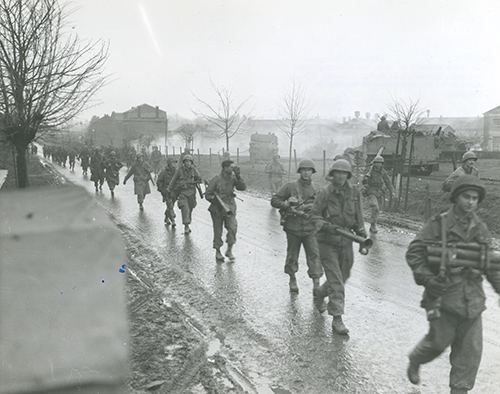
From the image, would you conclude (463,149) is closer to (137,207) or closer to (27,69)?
(137,207)

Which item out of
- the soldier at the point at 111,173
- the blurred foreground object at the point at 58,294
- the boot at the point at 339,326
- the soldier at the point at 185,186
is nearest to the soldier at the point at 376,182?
the soldier at the point at 185,186

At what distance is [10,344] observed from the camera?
3.76m

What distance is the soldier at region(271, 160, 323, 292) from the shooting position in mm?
6887

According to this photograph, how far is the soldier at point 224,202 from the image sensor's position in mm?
9211

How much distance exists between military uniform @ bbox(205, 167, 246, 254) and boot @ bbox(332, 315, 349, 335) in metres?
3.86

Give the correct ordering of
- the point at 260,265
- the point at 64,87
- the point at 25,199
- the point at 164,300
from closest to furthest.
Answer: the point at 25,199, the point at 164,300, the point at 260,265, the point at 64,87

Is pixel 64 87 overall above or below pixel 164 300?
above

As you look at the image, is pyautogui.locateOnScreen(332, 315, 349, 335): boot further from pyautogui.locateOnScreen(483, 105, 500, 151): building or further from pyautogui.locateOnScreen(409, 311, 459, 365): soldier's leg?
pyautogui.locateOnScreen(483, 105, 500, 151): building

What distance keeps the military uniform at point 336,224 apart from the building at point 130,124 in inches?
3107

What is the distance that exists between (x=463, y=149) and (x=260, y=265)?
18764 millimetres

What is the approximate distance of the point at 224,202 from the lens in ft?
30.5

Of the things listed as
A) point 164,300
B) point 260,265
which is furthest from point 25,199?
point 260,265

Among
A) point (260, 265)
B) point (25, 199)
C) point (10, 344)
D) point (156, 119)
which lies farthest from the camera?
point (156, 119)

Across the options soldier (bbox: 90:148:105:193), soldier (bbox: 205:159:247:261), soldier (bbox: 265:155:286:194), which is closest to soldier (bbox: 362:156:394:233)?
soldier (bbox: 205:159:247:261)
